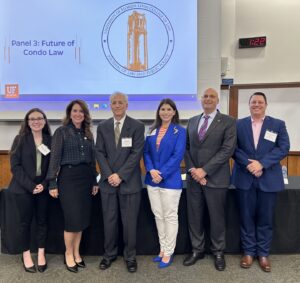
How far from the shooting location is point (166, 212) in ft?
7.89

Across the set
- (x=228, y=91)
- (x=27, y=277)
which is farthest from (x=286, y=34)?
(x=27, y=277)

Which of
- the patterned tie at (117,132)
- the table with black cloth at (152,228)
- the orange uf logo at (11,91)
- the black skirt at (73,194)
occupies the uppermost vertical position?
the orange uf logo at (11,91)

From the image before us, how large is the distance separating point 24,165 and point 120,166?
2.52 ft

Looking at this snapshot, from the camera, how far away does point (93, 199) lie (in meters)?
2.61

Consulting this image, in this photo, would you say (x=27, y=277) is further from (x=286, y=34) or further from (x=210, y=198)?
(x=286, y=34)

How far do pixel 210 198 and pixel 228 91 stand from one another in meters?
2.49

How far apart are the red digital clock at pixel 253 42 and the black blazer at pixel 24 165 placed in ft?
11.3

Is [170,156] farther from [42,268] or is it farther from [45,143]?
[42,268]

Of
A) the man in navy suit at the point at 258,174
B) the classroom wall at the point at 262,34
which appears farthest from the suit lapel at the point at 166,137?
the classroom wall at the point at 262,34

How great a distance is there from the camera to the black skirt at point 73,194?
2.29 m

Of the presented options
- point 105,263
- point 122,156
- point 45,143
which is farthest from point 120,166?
point 105,263

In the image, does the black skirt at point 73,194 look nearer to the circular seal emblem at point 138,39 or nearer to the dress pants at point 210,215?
the dress pants at point 210,215

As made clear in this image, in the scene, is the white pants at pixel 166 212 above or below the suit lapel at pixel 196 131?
below

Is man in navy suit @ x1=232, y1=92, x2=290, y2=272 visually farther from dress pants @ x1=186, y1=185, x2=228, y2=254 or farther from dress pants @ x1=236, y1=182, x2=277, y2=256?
dress pants @ x1=186, y1=185, x2=228, y2=254
